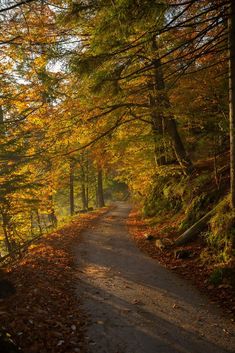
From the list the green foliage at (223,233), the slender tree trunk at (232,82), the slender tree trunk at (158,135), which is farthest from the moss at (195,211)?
the slender tree trunk at (158,135)

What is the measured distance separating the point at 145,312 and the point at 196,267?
2.77m

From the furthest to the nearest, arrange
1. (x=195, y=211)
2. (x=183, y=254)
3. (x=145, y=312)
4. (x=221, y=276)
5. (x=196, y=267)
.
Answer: (x=195, y=211) < (x=183, y=254) < (x=196, y=267) < (x=221, y=276) < (x=145, y=312)

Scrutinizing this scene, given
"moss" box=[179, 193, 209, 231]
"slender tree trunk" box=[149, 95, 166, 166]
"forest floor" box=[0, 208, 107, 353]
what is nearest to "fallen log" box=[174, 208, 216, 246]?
"moss" box=[179, 193, 209, 231]

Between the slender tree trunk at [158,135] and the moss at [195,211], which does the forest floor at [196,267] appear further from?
the slender tree trunk at [158,135]

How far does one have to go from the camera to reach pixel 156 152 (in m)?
15.3

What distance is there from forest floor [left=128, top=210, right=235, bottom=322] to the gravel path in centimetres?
24

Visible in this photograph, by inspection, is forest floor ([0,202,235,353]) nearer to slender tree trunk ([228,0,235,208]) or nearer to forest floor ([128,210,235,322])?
forest floor ([128,210,235,322])

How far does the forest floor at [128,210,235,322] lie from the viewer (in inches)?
255

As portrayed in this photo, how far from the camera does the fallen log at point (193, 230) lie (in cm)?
966

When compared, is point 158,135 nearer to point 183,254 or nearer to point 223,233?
point 183,254

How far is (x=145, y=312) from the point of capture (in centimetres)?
605

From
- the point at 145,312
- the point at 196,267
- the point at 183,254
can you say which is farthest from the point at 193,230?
the point at 145,312

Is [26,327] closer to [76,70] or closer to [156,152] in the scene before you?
[76,70]

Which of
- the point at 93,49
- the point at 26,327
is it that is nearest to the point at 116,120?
the point at 93,49
